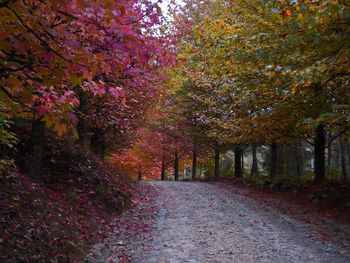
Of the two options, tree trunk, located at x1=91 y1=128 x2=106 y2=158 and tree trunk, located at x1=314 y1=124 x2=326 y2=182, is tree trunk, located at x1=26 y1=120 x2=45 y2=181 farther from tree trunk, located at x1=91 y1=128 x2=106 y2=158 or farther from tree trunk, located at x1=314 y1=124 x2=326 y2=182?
tree trunk, located at x1=314 y1=124 x2=326 y2=182

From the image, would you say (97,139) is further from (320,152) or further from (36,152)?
(320,152)

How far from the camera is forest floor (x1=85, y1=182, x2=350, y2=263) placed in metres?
8.16

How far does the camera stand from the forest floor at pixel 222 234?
8156 millimetres

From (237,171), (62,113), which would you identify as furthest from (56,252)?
(237,171)

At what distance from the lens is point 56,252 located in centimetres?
725

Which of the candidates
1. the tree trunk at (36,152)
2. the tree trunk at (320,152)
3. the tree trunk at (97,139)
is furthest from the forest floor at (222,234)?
the tree trunk at (97,139)

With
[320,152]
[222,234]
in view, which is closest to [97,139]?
[320,152]

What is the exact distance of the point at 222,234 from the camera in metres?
9.91

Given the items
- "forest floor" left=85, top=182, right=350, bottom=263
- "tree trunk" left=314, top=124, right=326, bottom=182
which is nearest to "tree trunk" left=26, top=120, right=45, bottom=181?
"forest floor" left=85, top=182, right=350, bottom=263

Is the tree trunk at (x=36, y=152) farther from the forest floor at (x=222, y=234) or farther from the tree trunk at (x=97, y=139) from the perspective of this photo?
the tree trunk at (x=97, y=139)

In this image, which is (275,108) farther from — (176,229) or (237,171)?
(237,171)

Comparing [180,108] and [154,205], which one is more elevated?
[180,108]

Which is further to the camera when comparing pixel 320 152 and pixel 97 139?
pixel 97 139

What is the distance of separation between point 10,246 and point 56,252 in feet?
3.19
